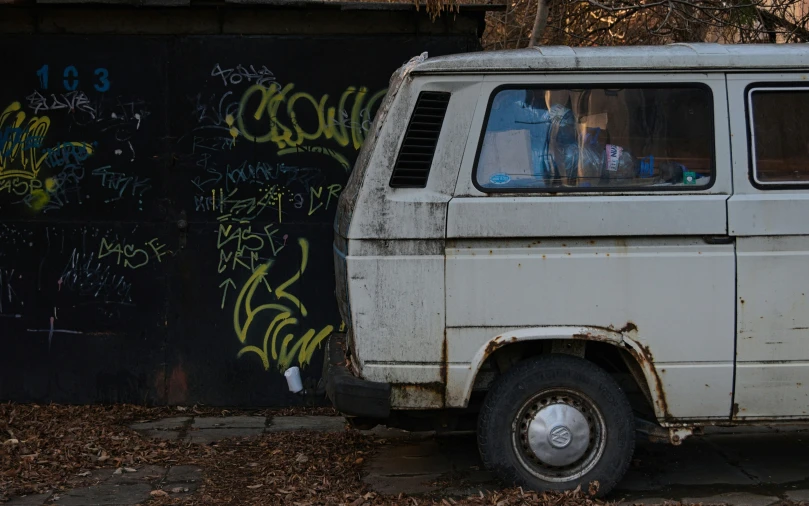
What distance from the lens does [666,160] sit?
5234 millimetres

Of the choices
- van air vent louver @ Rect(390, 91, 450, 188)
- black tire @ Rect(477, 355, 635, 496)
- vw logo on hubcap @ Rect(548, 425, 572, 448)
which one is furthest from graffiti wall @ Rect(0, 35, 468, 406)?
vw logo on hubcap @ Rect(548, 425, 572, 448)

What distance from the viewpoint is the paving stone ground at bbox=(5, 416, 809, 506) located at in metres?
5.60

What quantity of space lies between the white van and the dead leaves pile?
2.08ft

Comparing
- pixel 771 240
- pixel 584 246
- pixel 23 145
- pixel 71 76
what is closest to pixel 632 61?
pixel 584 246

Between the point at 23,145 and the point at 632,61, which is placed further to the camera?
the point at 23,145

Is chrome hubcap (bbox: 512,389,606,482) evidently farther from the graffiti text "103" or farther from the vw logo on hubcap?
the graffiti text "103"

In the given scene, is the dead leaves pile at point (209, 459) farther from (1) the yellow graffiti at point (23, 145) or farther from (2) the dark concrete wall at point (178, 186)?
(1) the yellow graffiti at point (23, 145)

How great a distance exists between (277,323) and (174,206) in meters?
1.22

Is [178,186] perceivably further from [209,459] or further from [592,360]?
[592,360]

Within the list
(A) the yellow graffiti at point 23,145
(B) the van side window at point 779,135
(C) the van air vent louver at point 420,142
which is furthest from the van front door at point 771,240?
(A) the yellow graffiti at point 23,145

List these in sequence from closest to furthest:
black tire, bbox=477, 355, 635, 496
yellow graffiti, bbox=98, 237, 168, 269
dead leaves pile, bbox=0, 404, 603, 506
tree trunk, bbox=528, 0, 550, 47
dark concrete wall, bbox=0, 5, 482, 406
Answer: black tire, bbox=477, 355, 635, 496 → dead leaves pile, bbox=0, 404, 603, 506 → dark concrete wall, bbox=0, 5, 482, 406 → yellow graffiti, bbox=98, 237, 168, 269 → tree trunk, bbox=528, 0, 550, 47

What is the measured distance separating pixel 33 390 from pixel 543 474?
14.4 ft

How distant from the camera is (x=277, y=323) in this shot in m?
7.55

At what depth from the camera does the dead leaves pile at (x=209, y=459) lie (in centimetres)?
551
